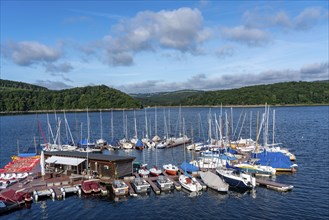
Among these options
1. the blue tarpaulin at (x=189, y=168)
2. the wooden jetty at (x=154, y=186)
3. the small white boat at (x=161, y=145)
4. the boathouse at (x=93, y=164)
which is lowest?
the wooden jetty at (x=154, y=186)

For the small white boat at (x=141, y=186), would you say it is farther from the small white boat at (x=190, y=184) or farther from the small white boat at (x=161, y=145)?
the small white boat at (x=161, y=145)

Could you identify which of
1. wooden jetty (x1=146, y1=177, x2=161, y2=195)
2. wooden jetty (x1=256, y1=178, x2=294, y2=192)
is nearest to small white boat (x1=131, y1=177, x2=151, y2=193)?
wooden jetty (x1=146, y1=177, x2=161, y2=195)

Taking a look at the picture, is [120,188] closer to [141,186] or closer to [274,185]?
[141,186]

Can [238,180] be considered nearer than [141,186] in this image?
No

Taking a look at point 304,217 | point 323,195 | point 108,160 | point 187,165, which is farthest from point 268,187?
point 108,160

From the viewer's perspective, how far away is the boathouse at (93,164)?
143ft

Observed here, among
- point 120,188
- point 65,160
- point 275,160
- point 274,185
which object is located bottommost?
point 274,185

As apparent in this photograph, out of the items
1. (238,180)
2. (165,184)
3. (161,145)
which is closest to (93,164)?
(165,184)

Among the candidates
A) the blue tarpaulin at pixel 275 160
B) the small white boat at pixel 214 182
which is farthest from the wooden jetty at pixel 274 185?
the blue tarpaulin at pixel 275 160

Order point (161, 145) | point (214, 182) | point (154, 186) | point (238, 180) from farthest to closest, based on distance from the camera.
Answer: point (161, 145), point (154, 186), point (238, 180), point (214, 182)

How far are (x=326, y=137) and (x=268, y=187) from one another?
180 feet

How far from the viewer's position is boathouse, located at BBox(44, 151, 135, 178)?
43438 mm

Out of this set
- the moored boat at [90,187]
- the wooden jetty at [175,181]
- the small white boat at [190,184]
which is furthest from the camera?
the wooden jetty at [175,181]

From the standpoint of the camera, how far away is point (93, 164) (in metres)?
45.3
